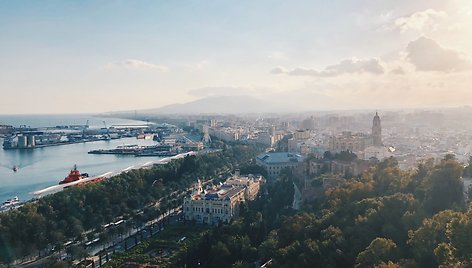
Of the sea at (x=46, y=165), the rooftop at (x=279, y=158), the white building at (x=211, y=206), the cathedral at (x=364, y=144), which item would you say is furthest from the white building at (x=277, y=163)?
the sea at (x=46, y=165)

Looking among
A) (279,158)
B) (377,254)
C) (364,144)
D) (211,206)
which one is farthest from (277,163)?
(377,254)

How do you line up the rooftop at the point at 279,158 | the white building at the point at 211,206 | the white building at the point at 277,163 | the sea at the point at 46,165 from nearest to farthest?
the white building at the point at 211,206, the white building at the point at 277,163, the rooftop at the point at 279,158, the sea at the point at 46,165

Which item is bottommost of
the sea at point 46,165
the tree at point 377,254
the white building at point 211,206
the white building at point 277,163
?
the sea at point 46,165

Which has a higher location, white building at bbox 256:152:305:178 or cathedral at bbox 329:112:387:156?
cathedral at bbox 329:112:387:156

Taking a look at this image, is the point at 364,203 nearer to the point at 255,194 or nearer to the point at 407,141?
the point at 255,194

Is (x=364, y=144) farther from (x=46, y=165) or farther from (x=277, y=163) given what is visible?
(x=46, y=165)

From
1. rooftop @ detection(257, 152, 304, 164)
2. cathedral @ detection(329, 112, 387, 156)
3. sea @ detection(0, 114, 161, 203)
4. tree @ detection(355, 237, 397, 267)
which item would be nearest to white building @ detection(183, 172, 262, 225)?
rooftop @ detection(257, 152, 304, 164)

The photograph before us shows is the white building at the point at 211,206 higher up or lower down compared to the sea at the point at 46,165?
higher up

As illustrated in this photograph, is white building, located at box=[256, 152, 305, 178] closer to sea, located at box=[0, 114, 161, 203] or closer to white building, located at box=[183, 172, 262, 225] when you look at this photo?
white building, located at box=[183, 172, 262, 225]

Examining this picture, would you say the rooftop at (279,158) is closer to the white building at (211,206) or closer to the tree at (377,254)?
the white building at (211,206)

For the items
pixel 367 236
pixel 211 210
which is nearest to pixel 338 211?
pixel 367 236

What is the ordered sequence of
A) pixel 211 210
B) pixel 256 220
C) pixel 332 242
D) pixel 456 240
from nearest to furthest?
pixel 456 240 < pixel 332 242 < pixel 256 220 < pixel 211 210
